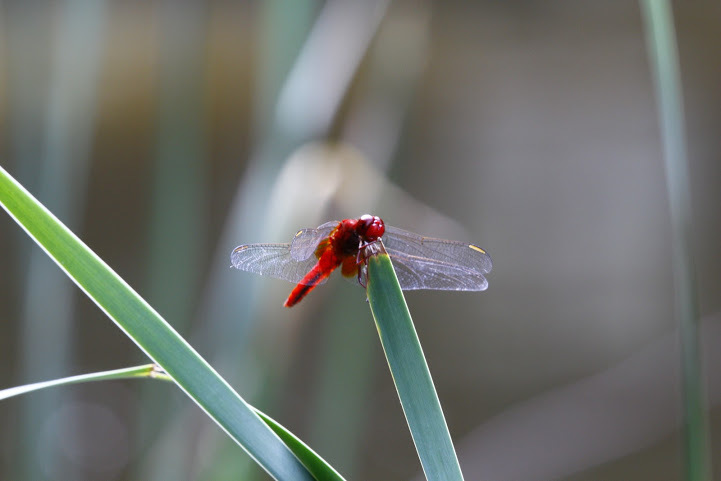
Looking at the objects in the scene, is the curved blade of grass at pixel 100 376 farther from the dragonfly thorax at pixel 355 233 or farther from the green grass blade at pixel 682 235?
the green grass blade at pixel 682 235

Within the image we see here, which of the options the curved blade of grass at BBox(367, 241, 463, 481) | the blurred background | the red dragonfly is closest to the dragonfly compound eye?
the red dragonfly

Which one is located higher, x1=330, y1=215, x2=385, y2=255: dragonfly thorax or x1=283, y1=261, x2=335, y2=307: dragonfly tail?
x1=330, y1=215, x2=385, y2=255: dragonfly thorax

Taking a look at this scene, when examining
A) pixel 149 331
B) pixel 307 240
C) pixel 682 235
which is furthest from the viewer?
→ pixel 307 240

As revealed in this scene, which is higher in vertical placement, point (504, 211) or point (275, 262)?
point (504, 211)

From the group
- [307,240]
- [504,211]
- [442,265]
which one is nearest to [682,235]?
[442,265]

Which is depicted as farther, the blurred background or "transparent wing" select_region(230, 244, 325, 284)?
the blurred background

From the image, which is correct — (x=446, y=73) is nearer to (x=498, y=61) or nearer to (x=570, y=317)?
(x=498, y=61)

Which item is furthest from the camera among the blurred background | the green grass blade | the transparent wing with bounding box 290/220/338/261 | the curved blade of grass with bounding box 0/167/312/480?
the blurred background

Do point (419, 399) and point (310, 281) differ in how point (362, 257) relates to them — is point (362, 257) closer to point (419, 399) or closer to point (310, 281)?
point (310, 281)

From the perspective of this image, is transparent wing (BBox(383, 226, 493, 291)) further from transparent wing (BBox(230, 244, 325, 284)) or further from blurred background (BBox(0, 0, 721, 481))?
blurred background (BBox(0, 0, 721, 481))
